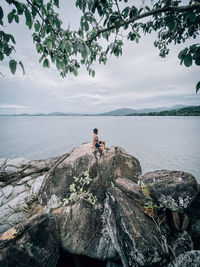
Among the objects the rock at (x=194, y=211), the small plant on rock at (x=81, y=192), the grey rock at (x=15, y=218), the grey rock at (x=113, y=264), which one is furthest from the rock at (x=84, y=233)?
the rock at (x=194, y=211)

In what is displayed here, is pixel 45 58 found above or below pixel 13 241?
above

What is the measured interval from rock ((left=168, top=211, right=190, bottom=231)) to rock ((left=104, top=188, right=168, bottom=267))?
0.80m

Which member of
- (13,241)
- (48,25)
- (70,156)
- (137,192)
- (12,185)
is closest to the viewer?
(48,25)

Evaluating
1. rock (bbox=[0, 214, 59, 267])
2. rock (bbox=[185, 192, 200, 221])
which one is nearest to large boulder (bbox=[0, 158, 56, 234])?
rock (bbox=[0, 214, 59, 267])

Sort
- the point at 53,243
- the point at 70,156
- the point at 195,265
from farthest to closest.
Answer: the point at 70,156 < the point at 53,243 < the point at 195,265

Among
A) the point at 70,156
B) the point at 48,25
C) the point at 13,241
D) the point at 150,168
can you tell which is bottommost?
the point at 150,168

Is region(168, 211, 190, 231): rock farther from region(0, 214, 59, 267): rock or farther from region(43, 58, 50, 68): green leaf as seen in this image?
region(43, 58, 50, 68): green leaf

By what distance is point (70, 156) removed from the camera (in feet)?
19.7

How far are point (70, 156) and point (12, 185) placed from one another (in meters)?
5.51

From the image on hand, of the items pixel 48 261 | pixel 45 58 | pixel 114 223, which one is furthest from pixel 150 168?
pixel 45 58

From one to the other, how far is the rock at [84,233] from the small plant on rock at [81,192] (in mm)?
282

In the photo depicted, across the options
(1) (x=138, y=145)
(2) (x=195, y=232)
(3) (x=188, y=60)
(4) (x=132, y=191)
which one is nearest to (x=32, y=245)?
(4) (x=132, y=191)

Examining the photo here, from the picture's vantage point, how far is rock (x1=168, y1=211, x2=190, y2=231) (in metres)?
3.38

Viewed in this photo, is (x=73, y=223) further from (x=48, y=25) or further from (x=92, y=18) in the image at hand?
(x=92, y=18)
